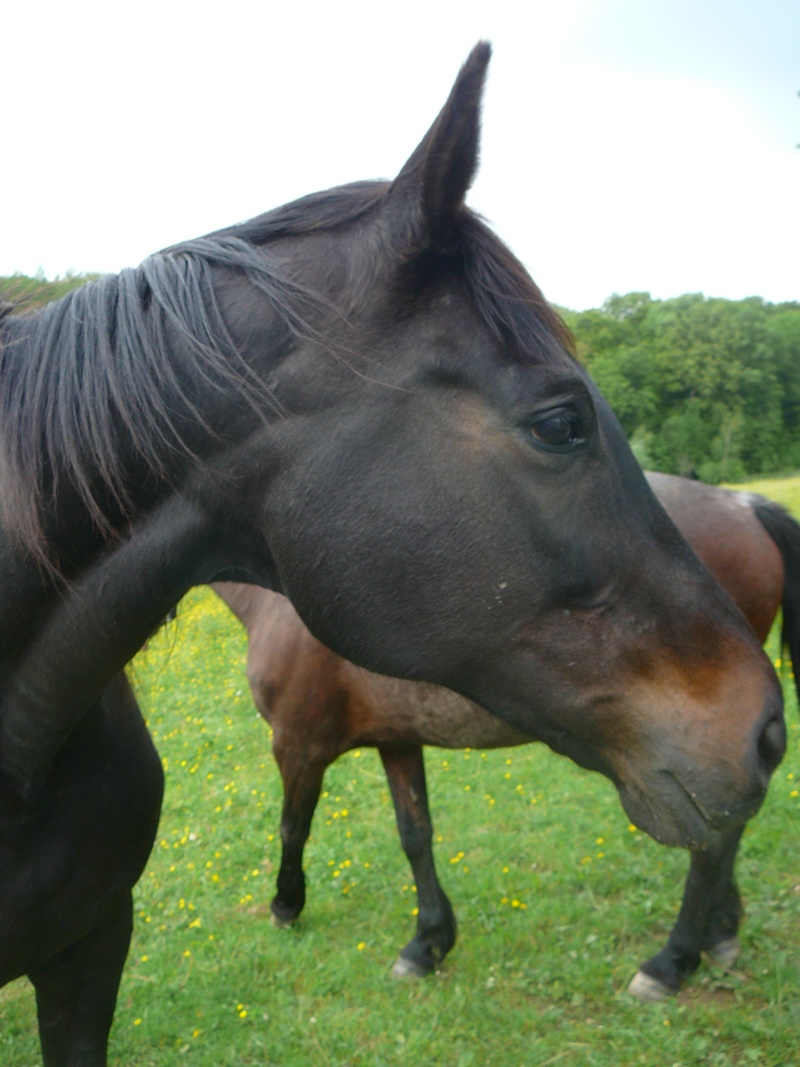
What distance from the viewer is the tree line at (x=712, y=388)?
35.2 meters

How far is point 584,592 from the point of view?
146cm

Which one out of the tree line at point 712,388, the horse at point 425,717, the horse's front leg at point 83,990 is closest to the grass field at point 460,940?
the horse at point 425,717

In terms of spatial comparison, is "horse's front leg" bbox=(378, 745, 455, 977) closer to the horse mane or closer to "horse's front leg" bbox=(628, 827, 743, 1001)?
"horse's front leg" bbox=(628, 827, 743, 1001)

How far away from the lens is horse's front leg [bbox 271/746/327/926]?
4.03 meters

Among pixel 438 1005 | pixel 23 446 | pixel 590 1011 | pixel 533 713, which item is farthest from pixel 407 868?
pixel 23 446

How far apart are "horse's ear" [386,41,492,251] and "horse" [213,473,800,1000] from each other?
2.42 meters

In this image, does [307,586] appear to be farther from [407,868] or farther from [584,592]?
[407,868]

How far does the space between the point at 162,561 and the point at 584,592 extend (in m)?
0.80

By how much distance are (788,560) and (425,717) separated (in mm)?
1863

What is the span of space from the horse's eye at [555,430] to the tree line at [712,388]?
33733 millimetres

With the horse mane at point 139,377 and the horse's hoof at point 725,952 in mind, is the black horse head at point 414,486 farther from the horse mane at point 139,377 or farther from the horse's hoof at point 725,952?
the horse's hoof at point 725,952

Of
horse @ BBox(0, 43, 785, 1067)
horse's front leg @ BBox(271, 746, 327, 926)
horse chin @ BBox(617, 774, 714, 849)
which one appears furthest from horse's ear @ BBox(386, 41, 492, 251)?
horse's front leg @ BBox(271, 746, 327, 926)

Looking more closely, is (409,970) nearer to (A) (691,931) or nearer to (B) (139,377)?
(A) (691,931)

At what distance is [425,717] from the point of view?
369 cm
